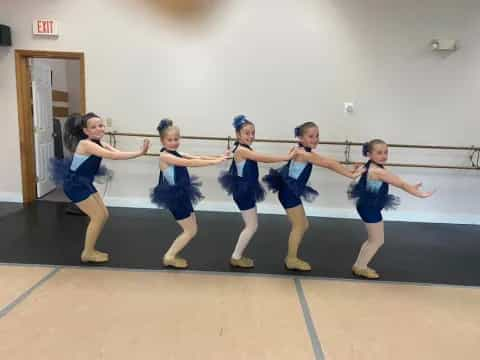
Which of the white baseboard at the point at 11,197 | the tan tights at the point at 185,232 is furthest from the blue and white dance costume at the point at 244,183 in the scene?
the white baseboard at the point at 11,197

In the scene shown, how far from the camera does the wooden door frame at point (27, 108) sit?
4.87 m

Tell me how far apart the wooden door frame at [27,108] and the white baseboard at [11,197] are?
74 mm

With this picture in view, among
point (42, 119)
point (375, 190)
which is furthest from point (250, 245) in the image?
point (42, 119)

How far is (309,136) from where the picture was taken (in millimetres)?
2947

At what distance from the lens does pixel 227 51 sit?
4.81 meters

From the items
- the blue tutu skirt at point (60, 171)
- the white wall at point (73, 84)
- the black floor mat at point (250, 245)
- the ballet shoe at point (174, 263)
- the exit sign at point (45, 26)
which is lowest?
the black floor mat at point (250, 245)

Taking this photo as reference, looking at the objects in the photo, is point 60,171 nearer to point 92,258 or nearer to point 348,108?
point 92,258

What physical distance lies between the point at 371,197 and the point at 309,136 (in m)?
0.69

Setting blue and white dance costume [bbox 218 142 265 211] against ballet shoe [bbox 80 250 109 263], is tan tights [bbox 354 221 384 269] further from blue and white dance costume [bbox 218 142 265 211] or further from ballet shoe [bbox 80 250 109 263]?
ballet shoe [bbox 80 250 109 263]

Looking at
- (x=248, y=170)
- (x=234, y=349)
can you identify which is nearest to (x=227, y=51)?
(x=248, y=170)

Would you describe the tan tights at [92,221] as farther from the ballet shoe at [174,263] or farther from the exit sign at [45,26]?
the exit sign at [45,26]

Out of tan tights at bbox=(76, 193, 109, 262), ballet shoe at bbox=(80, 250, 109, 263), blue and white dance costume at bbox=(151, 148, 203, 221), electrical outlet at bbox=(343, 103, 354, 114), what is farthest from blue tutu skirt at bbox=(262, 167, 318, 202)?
electrical outlet at bbox=(343, 103, 354, 114)

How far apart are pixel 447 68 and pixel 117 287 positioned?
4.72 m

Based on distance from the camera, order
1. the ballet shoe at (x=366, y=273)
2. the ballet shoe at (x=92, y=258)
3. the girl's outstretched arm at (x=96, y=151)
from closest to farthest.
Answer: the girl's outstretched arm at (x=96, y=151) < the ballet shoe at (x=366, y=273) < the ballet shoe at (x=92, y=258)
